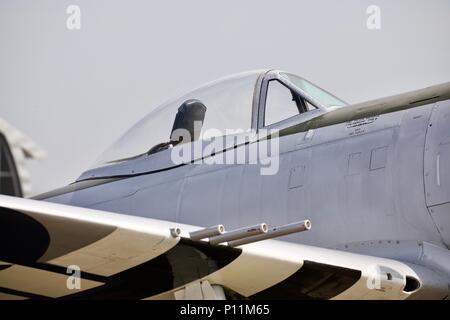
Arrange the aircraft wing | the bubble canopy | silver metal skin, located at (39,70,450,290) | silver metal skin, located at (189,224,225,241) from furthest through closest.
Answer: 1. the bubble canopy
2. silver metal skin, located at (39,70,450,290)
3. silver metal skin, located at (189,224,225,241)
4. the aircraft wing

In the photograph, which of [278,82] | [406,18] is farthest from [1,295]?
[406,18]

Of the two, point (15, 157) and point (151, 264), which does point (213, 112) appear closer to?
point (15, 157)

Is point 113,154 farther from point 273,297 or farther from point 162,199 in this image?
point 273,297

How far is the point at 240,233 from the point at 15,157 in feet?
6.64

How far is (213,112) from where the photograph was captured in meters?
8.23

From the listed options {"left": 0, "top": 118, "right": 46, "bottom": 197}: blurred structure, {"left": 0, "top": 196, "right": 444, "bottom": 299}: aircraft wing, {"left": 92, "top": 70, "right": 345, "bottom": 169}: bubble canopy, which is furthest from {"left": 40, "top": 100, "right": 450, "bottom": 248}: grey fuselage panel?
{"left": 0, "top": 118, "right": 46, "bottom": 197}: blurred structure

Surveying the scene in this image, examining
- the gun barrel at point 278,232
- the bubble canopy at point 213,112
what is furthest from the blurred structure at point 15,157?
the gun barrel at point 278,232

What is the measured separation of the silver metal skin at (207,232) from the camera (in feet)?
19.3

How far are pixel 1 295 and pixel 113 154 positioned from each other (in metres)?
2.63

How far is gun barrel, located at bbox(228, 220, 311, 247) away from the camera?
5.78m

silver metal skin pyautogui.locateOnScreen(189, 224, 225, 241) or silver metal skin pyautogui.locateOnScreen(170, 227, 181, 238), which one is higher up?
silver metal skin pyautogui.locateOnScreen(170, 227, 181, 238)

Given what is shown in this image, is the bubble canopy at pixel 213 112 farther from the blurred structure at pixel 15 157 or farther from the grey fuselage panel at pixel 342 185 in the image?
the blurred structure at pixel 15 157

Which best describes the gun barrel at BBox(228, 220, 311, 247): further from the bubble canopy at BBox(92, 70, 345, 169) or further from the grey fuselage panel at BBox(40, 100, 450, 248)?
the bubble canopy at BBox(92, 70, 345, 169)

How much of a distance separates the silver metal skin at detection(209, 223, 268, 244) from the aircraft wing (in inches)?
2.8
